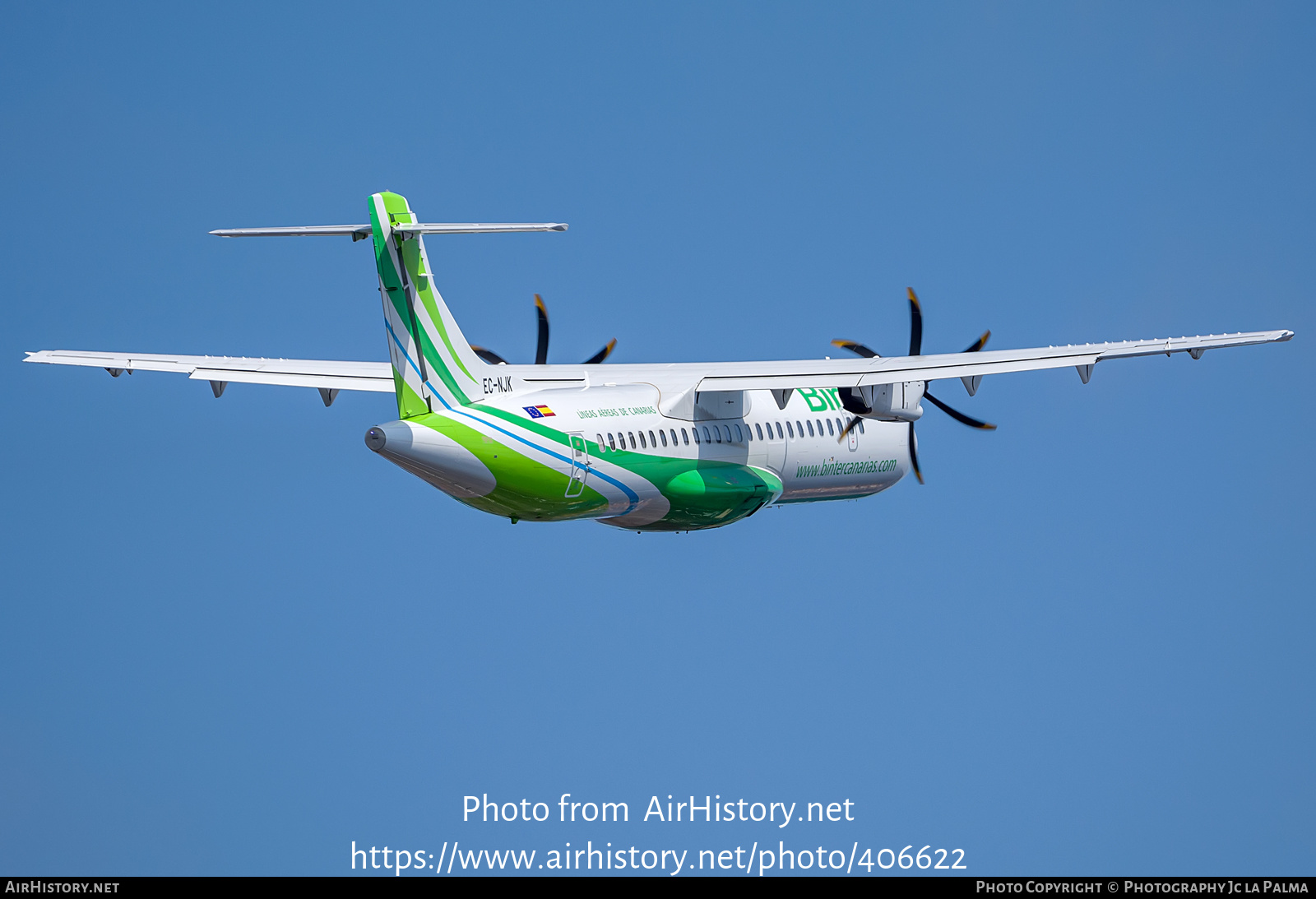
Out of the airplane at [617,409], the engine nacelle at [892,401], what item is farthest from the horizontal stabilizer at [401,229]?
the engine nacelle at [892,401]

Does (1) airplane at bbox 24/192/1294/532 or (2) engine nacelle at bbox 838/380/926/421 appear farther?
(2) engine nacelle at bbox 838/380/926/421

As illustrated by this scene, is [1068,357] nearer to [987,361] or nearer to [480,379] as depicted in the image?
[987,361]

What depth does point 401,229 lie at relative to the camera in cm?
3256

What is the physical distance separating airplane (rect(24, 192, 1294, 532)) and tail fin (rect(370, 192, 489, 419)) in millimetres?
34

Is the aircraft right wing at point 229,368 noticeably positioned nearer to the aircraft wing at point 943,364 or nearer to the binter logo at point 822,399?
the aircraft wing at point 943,364

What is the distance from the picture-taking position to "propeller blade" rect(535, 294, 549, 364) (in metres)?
40.0

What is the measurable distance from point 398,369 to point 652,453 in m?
5.48

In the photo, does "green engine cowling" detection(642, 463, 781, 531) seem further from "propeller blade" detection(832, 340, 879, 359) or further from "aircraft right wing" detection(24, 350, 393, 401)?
"aircraft right wing" detection(24, 350, 393, 401)

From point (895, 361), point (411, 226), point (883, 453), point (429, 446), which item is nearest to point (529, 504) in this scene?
point (429, 446)

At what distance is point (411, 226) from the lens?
32.5 meters

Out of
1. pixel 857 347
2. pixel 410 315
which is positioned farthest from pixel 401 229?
pixel 857 347

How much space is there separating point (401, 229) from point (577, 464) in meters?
5.49

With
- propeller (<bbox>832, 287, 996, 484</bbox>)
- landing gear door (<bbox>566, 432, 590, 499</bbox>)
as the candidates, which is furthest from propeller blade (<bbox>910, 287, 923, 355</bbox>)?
landing gear door (<bbox>566, 432, 590, 499</bbox>)

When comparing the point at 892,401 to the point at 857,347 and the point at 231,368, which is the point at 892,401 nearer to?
the point at 857,347
